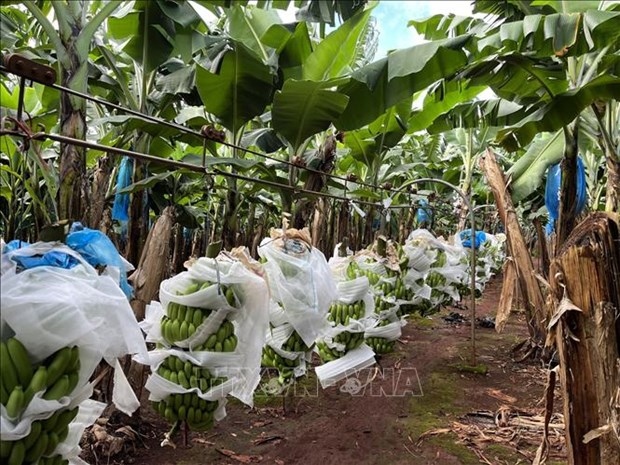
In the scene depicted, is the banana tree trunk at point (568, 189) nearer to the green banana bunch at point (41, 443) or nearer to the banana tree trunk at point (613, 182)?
the banana tree trunk at point (613, 182)

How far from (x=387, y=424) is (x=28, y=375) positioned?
269 cm

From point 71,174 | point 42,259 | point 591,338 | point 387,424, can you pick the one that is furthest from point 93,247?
point 387,424

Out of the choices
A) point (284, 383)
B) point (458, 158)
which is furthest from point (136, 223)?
point (458, 158)

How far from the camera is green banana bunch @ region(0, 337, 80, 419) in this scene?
2.62 ft

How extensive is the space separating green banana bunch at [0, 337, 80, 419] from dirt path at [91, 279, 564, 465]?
182 centimetres

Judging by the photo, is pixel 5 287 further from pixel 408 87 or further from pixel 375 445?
pixel 408 87

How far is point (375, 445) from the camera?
276 cm

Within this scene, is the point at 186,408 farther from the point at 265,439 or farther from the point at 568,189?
the point at 568,189

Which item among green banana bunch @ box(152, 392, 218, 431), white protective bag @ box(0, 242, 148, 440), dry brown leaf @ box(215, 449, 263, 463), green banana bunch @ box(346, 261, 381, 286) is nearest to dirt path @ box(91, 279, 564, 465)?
dry brown leaf @ box(215, 449, 263, 463)

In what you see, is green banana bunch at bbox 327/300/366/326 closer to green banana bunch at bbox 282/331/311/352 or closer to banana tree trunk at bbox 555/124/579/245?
green banana bunch at bbox 282/331/311/352

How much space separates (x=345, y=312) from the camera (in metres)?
2.55

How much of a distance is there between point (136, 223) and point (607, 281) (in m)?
2.50

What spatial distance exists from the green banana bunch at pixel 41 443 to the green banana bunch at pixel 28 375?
0.20ft

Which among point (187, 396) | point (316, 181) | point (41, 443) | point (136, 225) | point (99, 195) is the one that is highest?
point (316, 181)
